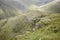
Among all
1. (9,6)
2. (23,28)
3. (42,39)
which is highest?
(9,6)

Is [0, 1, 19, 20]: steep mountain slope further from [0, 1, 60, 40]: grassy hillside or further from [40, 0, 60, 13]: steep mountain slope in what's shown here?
[40, 0, 60, 13]: steep mountain slope

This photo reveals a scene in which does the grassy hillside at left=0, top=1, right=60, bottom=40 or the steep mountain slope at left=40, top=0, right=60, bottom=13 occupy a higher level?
the steep mountain slope at left=40, top=0, right=60, bottom=13

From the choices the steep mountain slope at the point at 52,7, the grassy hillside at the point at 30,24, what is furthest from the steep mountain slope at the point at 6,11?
the steep mountain slope at the point at 52,7

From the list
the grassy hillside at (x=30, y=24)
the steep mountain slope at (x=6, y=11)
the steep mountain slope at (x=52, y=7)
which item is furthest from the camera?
the steep mountain slope at (x=6, y=11)

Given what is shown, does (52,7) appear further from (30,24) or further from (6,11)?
(6,11)

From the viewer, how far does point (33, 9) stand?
11.4 metres

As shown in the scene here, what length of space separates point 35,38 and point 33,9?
14.3 ft

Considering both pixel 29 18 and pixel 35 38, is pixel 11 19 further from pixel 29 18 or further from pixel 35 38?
pixel 35 38

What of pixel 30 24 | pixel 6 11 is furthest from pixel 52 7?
pixel 6 11

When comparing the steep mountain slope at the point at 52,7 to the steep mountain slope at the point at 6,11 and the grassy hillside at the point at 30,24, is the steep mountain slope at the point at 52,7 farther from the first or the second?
the steep mountain slope at the point at 6,11

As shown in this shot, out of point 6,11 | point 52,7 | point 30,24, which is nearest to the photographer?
point 30,24

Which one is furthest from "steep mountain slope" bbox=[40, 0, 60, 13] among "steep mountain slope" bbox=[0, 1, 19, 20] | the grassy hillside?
"steep mountain slope" bbox=[0, 1, 19, 20]

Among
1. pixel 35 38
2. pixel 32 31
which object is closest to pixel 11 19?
pixel 32 31

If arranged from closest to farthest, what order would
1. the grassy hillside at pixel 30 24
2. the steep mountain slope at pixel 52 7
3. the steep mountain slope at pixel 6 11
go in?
the grassy hillside at pixel 30 24 → the steep mountain slope at pixel 52 7 → the steep mountain slope at pixel 6 11
